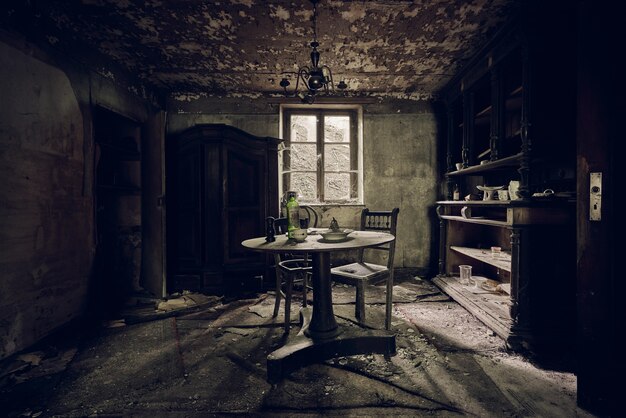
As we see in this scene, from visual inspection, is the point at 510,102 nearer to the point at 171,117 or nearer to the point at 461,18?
the point at 461,18

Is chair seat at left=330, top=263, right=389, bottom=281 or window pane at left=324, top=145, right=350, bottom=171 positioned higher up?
window pane at left=324, top=145, right=350, bottom=171

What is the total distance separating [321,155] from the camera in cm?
466

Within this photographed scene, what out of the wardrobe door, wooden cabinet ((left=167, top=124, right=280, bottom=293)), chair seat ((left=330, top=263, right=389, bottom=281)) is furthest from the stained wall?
chair seat ((left=330, top=263, right=389, bottom=281))

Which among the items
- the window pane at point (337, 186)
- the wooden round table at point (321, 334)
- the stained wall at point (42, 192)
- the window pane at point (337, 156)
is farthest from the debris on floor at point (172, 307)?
the window pane at point (337, 156)

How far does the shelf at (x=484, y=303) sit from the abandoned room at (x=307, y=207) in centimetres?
3

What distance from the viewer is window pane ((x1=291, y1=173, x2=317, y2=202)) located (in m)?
4.68

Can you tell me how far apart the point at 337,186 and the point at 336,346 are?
2932 millimetres

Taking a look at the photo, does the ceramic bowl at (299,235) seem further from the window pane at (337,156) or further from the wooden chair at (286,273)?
the window pane at (337,156)

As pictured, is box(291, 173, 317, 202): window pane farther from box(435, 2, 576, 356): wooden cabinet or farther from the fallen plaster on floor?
box(435, 2, 576, 356): wooden cabinet

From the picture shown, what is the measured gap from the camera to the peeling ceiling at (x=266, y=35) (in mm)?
2494

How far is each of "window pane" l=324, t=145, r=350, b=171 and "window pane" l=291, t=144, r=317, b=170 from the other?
8.7 inches

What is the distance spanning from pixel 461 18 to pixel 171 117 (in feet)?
12.8

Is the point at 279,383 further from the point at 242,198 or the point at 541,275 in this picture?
the point at 242,198

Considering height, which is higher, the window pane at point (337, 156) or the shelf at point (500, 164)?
the window pane at point (337, 156)
